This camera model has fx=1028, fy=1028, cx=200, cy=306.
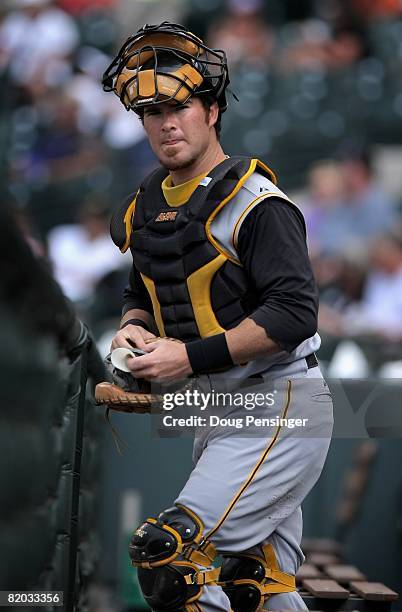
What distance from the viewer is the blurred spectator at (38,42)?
8.35 m

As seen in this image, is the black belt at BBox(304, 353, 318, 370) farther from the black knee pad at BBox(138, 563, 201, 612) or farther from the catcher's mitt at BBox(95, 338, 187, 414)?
the black knee pad at BBox(138, 563, 201, 612)

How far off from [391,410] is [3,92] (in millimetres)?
5902

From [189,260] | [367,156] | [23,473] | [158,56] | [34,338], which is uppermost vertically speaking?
[367,156]

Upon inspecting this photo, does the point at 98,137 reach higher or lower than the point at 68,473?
higher

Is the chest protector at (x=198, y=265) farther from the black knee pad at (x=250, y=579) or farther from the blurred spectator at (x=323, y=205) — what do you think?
the blurred spectator at (x=323, y=205)

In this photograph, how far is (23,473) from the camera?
1.92 meters

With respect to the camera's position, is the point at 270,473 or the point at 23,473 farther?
the point at 270,473

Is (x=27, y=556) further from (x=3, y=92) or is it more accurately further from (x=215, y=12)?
(x=215, y=12)

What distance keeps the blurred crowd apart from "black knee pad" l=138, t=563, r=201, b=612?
496 centimetres

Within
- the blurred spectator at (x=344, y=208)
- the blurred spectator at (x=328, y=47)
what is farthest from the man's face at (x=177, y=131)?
the blurred spectator at (x=328, y=47)

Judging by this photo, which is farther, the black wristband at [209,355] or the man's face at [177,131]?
the man's face at [177,131]

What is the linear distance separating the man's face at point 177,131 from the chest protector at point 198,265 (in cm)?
7

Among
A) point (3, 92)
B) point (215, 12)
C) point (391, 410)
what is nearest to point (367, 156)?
point (215, 12)

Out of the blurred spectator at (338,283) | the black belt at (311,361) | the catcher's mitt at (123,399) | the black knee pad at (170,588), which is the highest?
the blurred spectator at (338,283)
